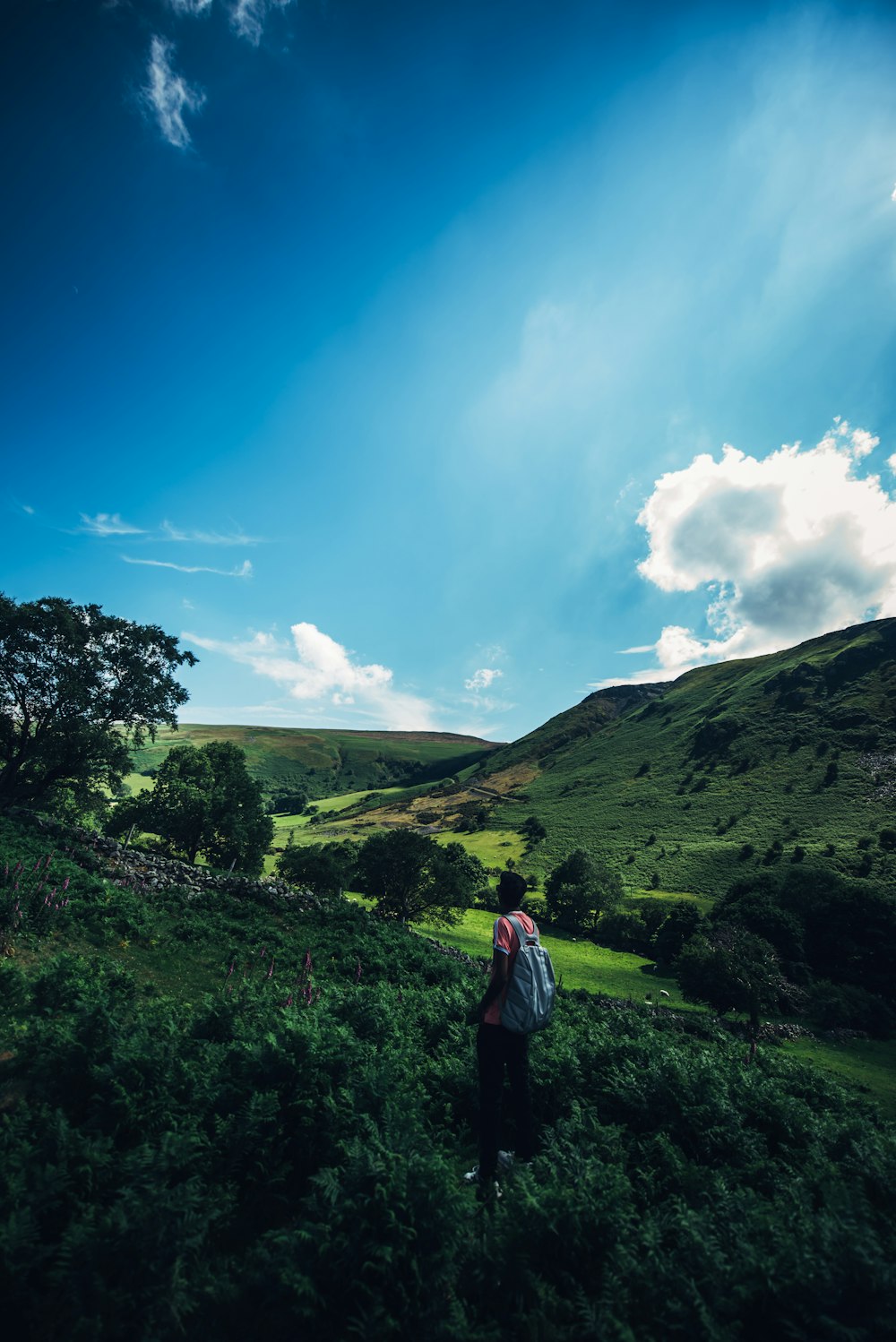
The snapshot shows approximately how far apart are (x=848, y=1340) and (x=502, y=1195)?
2713mm

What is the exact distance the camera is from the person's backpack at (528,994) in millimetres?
5742

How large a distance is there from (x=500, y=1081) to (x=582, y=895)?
55.8 meters

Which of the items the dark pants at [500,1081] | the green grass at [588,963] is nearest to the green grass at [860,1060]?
the green grass at [588,963]

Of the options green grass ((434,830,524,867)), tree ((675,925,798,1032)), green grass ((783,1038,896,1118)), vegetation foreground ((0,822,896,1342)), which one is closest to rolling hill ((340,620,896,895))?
green grass ((434,830,524,867))

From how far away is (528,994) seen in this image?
227 inches

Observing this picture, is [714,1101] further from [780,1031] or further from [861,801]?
[861,801]

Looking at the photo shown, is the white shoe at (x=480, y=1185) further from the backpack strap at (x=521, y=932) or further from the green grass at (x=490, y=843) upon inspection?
the green grass at (x=490, y=843)

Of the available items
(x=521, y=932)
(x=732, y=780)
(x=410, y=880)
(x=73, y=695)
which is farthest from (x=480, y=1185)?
(x=732, y=780)

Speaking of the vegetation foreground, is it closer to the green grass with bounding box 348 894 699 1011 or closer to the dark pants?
the dark pants

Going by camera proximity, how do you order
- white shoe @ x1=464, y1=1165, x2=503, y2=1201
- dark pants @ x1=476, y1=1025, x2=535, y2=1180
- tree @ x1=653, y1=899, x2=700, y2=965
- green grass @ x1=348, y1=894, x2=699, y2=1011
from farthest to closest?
tree @ x1=653, y1=899, x2=700, y2=965, green grass @ x1=348, y1=894, x2=699, y2=1011, dark pants @ x1=476, y1=1025, x2=535, y2=1180, white shoe @ x1=464, y1=1165, x2=503, y2=1201

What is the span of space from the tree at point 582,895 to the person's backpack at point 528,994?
183 ft

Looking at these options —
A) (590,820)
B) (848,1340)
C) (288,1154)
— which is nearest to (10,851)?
(288,1154)

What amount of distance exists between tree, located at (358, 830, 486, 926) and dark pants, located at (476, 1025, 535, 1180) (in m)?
39.9

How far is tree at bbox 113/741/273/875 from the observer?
45.6m
